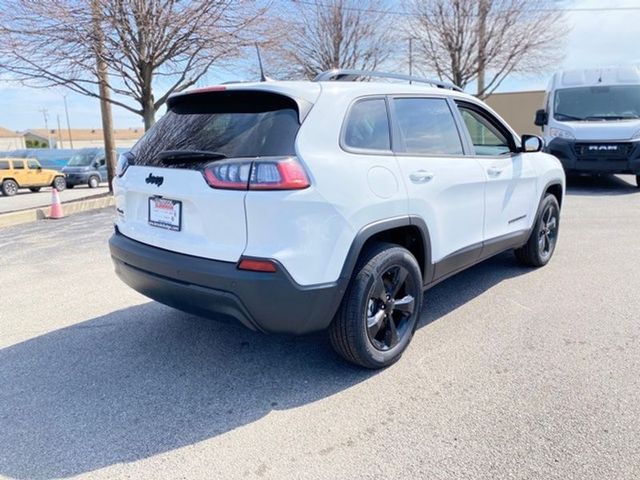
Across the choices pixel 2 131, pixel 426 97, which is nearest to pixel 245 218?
pixel 426 97

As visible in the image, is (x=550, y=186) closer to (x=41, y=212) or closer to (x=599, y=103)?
(x=599, y=103)

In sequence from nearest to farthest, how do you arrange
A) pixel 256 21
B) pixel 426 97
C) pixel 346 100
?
1. pixel 346 100
2. pixel 426 97
3. pixel 256 21

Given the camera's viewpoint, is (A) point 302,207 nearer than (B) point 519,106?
Yes

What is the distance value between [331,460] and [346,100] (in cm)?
200

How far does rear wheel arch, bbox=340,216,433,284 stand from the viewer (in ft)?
9.23

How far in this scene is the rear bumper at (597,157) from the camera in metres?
9.87

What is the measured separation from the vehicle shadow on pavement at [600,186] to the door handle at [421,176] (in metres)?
8.48

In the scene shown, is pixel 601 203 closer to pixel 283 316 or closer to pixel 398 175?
pixel 398 175

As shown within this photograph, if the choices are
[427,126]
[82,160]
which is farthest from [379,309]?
[82,160]

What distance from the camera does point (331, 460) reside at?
2365 millimetres

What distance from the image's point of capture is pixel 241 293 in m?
2.58

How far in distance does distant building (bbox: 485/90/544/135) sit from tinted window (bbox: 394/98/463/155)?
26.7 metres

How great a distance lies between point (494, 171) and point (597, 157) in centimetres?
742

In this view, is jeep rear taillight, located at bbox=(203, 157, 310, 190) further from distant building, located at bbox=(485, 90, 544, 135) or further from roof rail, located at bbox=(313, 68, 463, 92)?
distant building, located at bbox=(485, 90, 544, 135)
